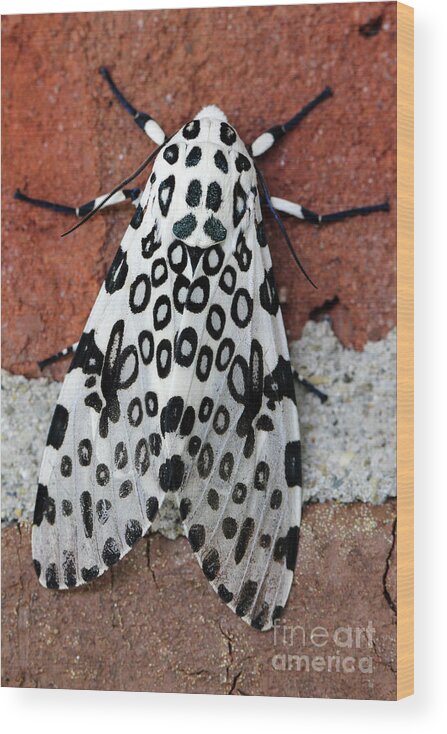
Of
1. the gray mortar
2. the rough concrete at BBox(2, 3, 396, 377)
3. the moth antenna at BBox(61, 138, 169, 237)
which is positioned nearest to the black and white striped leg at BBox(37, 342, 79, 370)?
the rough concrete at BBox(2, 3, 396, 377)

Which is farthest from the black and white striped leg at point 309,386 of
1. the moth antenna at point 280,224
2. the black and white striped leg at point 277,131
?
the black and white striped leg at point 277,131

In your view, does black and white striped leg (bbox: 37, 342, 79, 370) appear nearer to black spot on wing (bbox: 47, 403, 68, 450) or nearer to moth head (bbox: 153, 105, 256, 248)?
black spot on wing (bbox: 47, 403, 68, 450)

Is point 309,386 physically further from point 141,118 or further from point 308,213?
point 141,118

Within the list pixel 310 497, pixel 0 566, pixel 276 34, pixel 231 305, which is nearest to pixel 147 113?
pixel 276 34

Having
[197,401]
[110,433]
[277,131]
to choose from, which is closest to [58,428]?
[110,433]

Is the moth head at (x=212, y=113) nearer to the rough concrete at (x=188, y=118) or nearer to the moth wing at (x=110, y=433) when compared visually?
the rough concrete at (x=188, y=118)

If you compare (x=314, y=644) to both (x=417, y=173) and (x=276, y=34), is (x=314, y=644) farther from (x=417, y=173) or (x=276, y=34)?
(x=276, y=34)

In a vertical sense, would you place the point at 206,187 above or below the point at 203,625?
above
